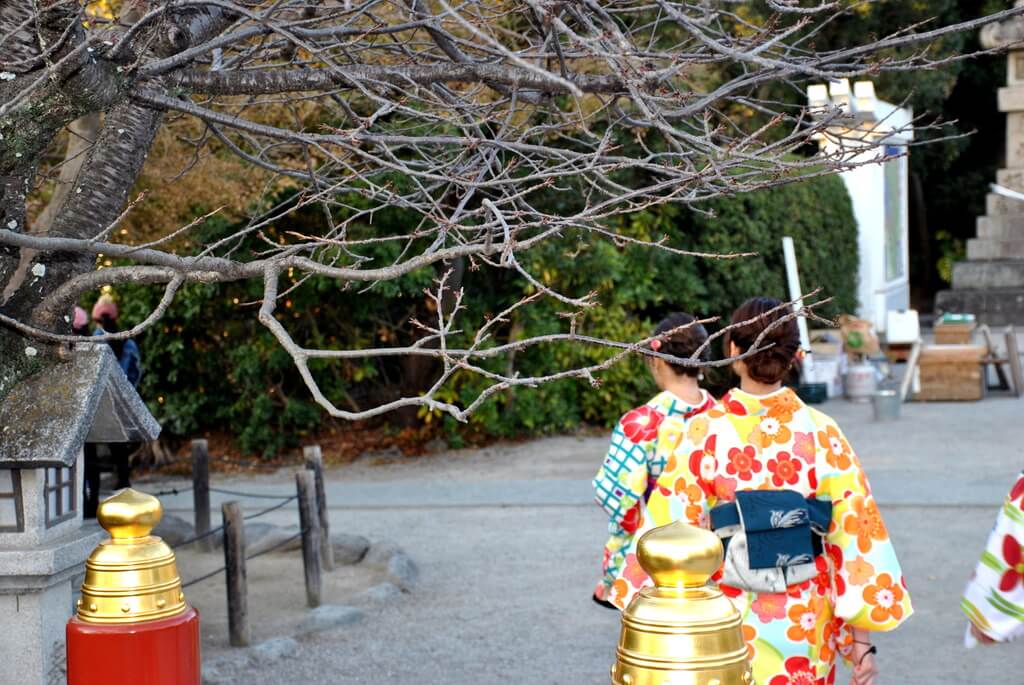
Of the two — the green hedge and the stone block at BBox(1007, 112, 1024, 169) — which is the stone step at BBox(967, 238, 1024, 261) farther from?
the green hedge

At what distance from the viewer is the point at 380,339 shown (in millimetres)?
13133

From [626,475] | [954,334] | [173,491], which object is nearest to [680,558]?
[626,475]

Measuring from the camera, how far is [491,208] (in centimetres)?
375

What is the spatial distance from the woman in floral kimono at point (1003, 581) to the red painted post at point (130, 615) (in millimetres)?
2199

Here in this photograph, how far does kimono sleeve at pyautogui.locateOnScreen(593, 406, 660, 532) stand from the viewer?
14.9ft

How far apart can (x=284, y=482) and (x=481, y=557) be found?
12.6 ft

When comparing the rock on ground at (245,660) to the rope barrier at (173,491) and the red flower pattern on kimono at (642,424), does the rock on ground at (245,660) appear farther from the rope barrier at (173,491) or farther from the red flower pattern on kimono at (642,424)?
the red flower pattern on kimono at (642,424)

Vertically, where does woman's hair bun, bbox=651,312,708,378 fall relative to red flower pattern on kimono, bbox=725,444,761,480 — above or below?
above

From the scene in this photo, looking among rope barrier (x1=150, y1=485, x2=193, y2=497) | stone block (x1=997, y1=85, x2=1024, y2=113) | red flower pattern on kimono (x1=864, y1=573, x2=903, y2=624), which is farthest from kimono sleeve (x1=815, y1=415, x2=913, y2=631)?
stone block (x1=997, y1=85, x2=1024, y2=113)

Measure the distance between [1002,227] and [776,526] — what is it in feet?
85.0

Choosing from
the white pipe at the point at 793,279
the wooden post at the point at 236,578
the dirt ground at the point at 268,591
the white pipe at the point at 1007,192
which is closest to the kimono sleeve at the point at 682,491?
the wooden post at the point at 236,578

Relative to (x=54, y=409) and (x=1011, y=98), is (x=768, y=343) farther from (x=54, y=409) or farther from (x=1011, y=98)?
(x=1011, y=98)

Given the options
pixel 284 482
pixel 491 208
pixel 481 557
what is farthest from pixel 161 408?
pixel 491 208

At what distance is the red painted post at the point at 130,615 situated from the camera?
2.94 m
